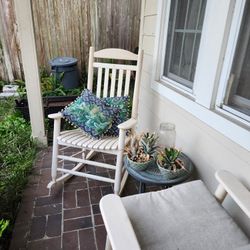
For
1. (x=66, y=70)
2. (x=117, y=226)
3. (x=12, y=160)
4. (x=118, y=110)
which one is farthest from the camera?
(x=66, y=70)

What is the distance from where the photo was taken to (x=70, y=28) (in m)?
3.58

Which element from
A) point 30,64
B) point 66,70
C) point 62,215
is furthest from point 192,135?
point 66,70

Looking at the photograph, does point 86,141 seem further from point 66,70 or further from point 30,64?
point 66,70

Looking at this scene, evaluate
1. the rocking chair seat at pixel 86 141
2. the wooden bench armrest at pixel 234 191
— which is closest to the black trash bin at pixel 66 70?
the rocking chair seat at pixel 86 141

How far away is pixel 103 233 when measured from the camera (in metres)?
1.46

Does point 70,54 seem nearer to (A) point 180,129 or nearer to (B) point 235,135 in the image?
(A) point 180,129

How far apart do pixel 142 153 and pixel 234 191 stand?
0.61 m

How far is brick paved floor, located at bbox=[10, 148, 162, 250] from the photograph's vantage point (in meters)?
1.39

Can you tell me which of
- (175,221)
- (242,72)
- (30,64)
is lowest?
(175,221)

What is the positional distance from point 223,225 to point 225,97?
671mm

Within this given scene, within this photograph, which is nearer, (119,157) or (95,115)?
(119,157)

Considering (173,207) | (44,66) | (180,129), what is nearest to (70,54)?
(44,66)

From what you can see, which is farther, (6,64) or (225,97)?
(6,64)

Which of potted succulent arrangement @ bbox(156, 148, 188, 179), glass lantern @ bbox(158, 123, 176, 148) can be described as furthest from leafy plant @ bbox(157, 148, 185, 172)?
glass lantern @ bbox(158, 123, 176, 148)
